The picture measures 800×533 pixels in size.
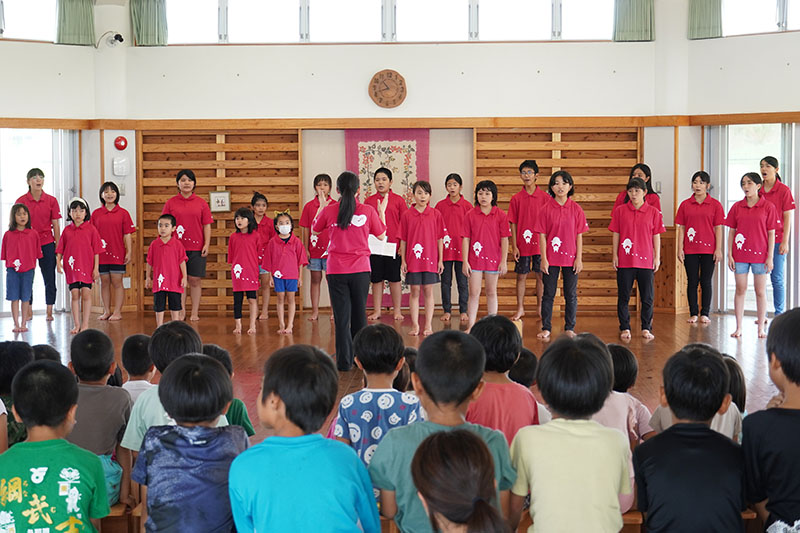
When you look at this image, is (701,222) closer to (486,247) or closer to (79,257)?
(486,247)

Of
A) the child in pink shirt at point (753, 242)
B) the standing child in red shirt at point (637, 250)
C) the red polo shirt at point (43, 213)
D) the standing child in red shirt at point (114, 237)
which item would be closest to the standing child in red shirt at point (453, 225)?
the standing child in red shirt at point (637, 250)

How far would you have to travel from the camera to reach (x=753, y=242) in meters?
7.68

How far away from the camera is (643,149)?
9.52 meters

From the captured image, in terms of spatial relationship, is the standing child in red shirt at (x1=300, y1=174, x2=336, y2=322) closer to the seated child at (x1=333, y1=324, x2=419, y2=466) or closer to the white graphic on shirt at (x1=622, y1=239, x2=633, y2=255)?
the white graphic on shirt at (x1=622, y1=239, x2=633, y2=255)

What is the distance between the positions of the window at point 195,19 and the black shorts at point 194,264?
261 centimetres

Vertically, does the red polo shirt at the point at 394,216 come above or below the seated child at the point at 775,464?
above

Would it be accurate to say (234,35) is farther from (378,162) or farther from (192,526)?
(192,526)

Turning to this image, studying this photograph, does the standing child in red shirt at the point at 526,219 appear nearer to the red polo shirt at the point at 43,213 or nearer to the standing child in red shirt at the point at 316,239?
the standing child in red shirt at the point at 316,239

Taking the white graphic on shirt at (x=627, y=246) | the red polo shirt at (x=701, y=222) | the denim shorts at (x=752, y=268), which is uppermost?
the red polo shirt at (x=701, y=222)

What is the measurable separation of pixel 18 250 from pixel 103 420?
6.10m

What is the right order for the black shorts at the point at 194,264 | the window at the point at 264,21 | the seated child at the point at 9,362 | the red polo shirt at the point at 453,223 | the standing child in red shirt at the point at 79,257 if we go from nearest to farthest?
the seated child at the point at 9,362 → the standing child in red shirt at the point at 79,257 → the red polo shirt at the point at 453,223 → the black shorts at the point at 194,264 → the window at the point at 264,21

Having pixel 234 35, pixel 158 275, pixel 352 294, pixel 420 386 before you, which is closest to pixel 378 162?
pixel 234 35

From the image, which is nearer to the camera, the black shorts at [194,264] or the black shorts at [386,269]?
the black shorts at [386,269]

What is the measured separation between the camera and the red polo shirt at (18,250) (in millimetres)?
8258
